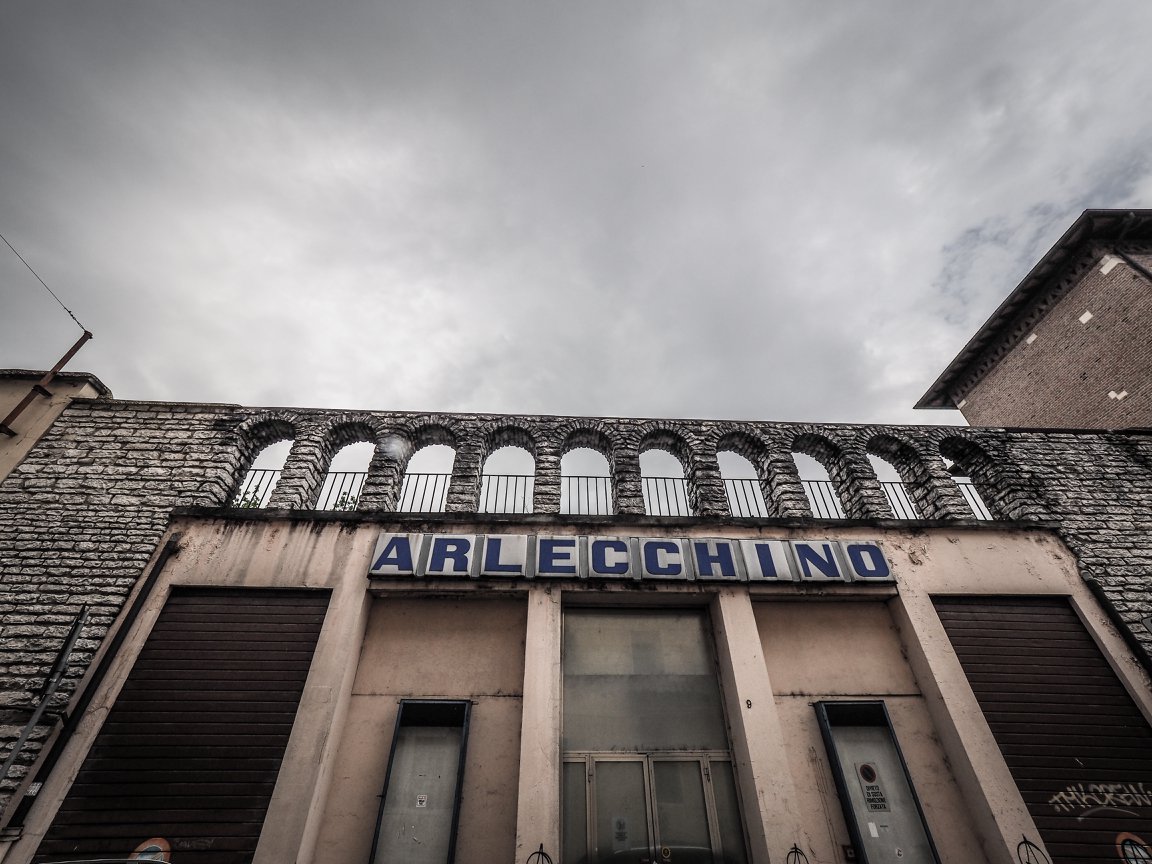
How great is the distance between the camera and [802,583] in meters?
7.56

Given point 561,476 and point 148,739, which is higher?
point 561,476

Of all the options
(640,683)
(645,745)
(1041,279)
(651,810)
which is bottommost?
(651,810)

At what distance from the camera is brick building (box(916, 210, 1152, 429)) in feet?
39.9

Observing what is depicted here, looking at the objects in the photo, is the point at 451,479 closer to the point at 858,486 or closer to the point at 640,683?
the point at 640,683

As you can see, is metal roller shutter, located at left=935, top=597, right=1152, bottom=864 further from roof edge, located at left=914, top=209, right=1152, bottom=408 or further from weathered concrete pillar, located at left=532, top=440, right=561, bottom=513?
roof edge, located at left=914, top=209, right=1152, bottom=408

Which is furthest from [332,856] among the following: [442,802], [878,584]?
[878,584]

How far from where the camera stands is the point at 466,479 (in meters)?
8.63

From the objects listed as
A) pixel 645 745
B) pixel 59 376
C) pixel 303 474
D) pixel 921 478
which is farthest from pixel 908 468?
pixel 59 376

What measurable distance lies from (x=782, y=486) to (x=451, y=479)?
19.6ft

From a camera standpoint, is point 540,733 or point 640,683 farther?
point 640,683

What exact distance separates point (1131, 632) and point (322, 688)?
460 inches

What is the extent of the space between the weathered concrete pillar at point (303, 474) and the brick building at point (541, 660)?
0.06 meters

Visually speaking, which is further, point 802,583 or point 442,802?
point 802,583

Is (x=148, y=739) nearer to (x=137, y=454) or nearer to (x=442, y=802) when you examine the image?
(x=442, y=802)
